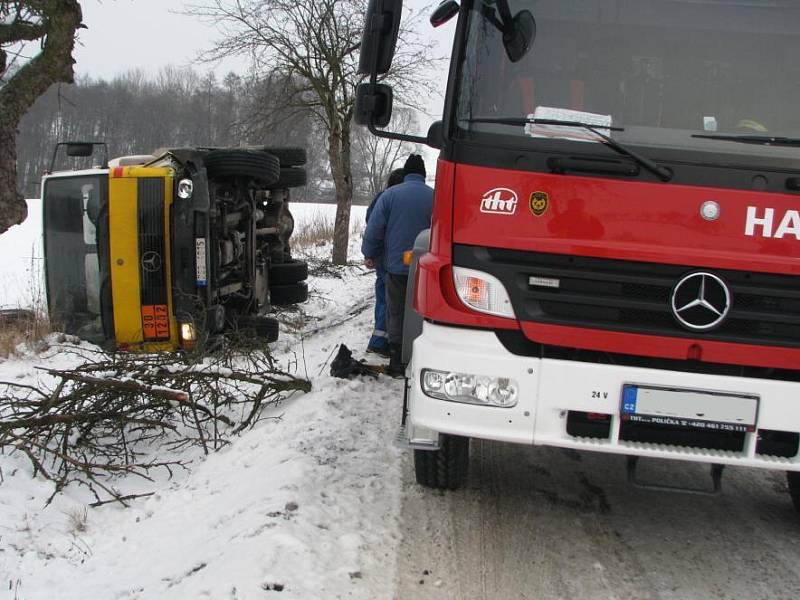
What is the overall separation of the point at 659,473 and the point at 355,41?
1160 centimetres

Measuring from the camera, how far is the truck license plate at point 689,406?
3.17 metres

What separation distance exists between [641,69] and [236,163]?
191 inches

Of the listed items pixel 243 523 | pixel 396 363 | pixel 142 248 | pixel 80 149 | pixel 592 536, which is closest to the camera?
pixel 243 523

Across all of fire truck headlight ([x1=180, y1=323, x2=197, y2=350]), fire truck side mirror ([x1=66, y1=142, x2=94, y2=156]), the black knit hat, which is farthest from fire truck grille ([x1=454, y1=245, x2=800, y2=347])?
fire truck side mirror ([x1=66, y1=142, x2=94, y2=156])

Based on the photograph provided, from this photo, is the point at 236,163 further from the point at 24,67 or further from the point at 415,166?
the point at 24,67

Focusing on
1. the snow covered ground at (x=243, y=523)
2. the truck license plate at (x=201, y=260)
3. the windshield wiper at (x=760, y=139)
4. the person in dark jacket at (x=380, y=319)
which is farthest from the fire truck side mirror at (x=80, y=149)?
the windshield wiper at (x=760, y=139)

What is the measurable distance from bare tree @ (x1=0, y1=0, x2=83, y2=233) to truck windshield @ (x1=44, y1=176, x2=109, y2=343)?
150cm

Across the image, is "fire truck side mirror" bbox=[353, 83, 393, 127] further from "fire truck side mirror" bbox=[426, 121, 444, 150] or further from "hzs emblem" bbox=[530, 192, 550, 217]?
"hzs emblem" bbox=[530, 192, 550, 217]

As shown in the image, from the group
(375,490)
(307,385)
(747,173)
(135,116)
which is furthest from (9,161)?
(135,116)

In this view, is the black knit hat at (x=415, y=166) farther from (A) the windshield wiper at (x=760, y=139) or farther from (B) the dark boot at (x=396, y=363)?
(A) the windshield wiper at (x=760, y=139)

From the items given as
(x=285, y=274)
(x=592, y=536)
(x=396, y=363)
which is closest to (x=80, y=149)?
(x=285, y=274)

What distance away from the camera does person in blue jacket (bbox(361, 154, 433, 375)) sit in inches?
261

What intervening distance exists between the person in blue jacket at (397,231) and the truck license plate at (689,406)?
3.34m

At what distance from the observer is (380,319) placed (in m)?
7.40
